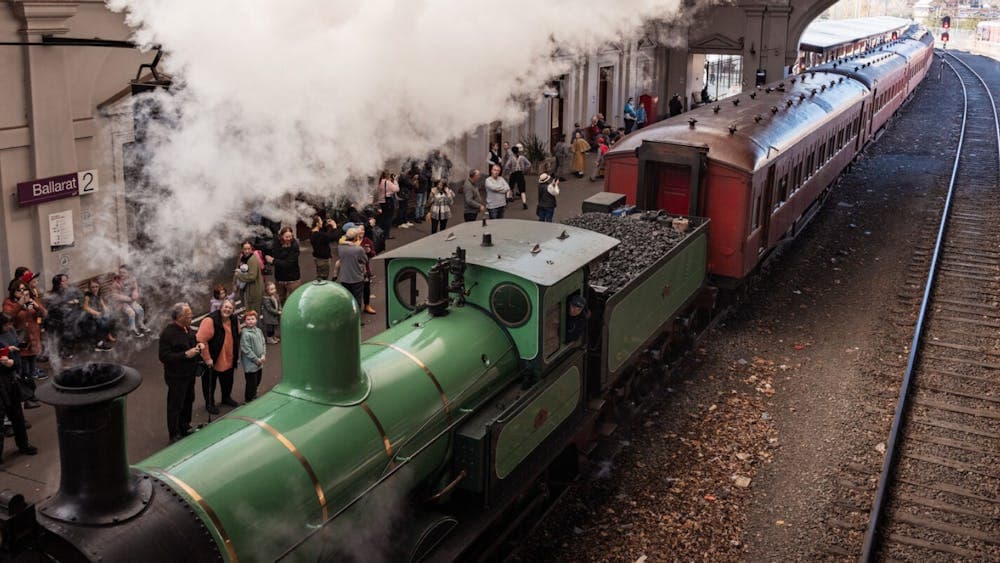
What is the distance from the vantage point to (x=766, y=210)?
44.2 ft

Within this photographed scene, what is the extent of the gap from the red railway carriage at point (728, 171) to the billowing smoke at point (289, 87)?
2.36 m

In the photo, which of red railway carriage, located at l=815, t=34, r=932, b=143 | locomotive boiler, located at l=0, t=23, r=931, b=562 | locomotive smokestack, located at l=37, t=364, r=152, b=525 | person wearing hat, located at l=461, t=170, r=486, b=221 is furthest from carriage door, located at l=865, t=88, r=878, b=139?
locomotive smokestack, located at l=37, t=364, r=152, b=525

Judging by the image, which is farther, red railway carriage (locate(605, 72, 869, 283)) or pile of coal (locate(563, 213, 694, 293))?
red railway carriage (locate(605, 72, 869, 283))

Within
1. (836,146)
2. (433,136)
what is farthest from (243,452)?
(836,146)

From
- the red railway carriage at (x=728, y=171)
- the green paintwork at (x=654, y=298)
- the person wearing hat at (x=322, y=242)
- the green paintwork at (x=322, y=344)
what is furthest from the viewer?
the red railway carriage at (x=728, y=171)

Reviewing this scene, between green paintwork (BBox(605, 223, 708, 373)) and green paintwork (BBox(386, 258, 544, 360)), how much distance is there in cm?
132

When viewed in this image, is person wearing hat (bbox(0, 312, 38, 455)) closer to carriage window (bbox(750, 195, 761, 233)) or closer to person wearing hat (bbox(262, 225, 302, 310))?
person wearing hat (bbox(262, 225, 302, 310))

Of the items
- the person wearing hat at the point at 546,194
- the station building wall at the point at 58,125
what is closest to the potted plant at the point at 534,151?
the person wearing hat at the point at 546,194

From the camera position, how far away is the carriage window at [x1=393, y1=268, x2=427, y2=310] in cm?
767

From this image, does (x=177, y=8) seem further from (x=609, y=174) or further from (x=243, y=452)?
(x=609, y=174)

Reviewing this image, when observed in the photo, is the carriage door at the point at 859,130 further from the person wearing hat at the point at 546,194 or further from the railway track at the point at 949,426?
the person wearing hat at the point at 546,194

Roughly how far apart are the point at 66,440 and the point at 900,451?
26.5ft

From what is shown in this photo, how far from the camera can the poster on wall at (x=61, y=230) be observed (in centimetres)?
1083

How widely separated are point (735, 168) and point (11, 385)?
8.95 metres
